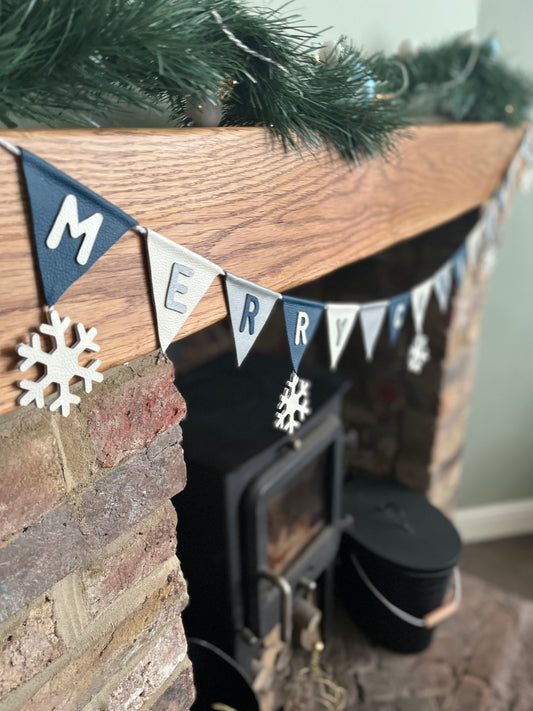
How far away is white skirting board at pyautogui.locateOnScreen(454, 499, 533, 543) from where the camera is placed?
7.99 ft

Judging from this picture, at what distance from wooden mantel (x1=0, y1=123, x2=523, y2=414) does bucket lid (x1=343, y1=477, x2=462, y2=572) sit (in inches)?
35.5

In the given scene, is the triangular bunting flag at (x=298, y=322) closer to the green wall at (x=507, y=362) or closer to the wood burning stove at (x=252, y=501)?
the wood burning stove at (x=252, y=501)

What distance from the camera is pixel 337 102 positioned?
0.69 m

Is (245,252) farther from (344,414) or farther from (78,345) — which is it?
(344,414)

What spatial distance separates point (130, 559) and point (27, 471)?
0.19 m

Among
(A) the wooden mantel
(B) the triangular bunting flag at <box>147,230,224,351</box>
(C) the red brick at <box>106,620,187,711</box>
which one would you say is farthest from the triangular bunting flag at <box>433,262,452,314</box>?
(C) the red brick at <box>106,620,187,711</box>

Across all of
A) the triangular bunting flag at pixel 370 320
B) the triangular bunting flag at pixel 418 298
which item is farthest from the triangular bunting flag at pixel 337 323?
the triangular bunting flag at pixel 418 298

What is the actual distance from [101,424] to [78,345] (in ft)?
0.36

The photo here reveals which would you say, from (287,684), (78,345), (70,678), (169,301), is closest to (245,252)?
(169,301)

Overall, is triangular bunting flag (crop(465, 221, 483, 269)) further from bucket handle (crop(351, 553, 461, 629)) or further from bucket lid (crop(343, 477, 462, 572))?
bucket handle (crop(351, 553, 461, 629))

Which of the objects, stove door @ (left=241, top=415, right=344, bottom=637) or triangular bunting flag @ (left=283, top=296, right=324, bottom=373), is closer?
triangular bunting flag @ (left=283, top=296, right=324, bottom=373)

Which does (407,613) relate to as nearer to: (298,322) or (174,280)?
(298,322)

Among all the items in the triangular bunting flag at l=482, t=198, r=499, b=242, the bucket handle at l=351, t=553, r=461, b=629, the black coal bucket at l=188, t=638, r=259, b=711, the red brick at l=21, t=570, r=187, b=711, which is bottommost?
the bucket handle at l=351, t=553, r=461, b=629

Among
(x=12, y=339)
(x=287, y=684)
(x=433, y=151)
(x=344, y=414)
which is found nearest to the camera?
(x=12, y=339)
